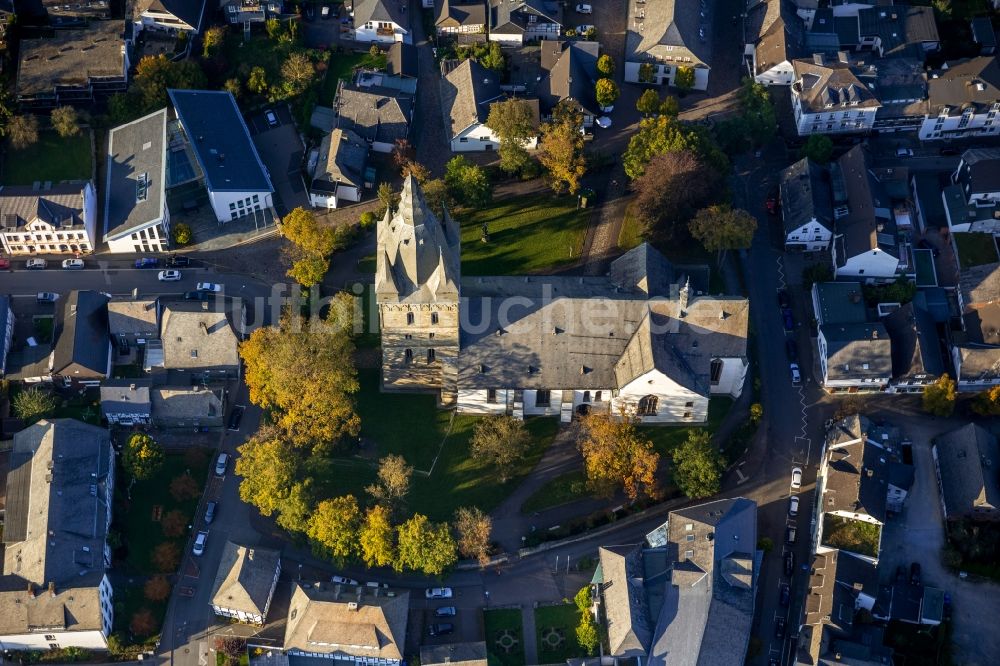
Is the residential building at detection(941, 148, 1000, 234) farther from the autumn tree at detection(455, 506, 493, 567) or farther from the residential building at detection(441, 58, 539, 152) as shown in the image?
the autumn tree at detection(455, 506, 493, 567)

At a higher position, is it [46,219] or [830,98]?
[830,98]

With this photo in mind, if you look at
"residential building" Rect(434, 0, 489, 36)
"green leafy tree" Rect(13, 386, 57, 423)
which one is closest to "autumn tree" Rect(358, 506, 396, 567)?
"green leafy tree" Rect(13, 386, 57, 423)

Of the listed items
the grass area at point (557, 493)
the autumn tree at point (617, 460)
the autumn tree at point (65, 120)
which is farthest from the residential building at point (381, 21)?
the grass area at point (557, 493)

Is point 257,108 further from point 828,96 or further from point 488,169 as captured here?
point 828,96

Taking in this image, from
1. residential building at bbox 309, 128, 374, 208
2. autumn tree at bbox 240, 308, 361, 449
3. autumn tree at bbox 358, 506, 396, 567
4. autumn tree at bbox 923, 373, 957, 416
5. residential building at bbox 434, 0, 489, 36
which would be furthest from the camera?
residential building at bbox 434, 0, 489, 36

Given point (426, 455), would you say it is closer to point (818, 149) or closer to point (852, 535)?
point (852, 535)

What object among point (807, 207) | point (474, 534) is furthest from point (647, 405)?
point (807, 207)
